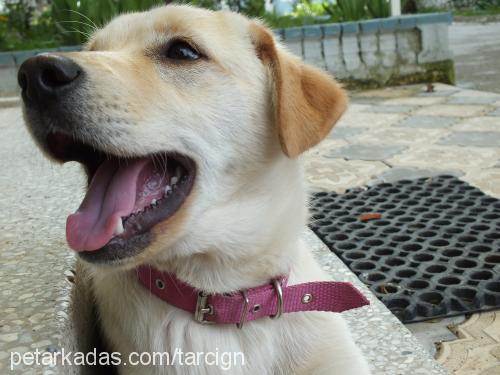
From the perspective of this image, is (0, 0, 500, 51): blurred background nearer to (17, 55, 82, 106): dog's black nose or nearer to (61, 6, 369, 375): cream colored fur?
(61, 6, 369, 375): cream colored fur

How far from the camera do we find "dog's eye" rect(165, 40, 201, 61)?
6.30 feet

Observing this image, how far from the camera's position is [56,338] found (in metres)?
1.62

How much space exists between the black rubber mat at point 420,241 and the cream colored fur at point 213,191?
680 mm

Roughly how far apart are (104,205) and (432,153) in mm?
3460

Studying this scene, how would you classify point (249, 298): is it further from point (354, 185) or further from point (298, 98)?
point (354, 185)

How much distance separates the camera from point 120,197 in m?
1.67

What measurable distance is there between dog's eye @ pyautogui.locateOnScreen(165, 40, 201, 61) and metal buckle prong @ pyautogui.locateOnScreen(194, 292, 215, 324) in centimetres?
74

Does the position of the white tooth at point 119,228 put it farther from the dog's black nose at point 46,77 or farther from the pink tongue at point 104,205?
the dog's black nose at point 46,77

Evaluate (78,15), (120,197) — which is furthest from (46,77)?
(78,15)

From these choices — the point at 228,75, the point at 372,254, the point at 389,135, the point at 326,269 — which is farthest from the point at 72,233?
the point at 389,135

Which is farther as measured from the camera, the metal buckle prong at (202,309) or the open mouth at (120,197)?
the metal buckle prong at (202,309)

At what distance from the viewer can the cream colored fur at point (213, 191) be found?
5.49 feet

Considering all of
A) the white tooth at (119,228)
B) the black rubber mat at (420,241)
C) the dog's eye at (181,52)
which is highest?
the dog's eye at (181,52)

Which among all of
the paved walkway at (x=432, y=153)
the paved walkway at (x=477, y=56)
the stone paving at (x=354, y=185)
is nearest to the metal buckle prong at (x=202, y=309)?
A: the stone paving at (x=354, y=185)
